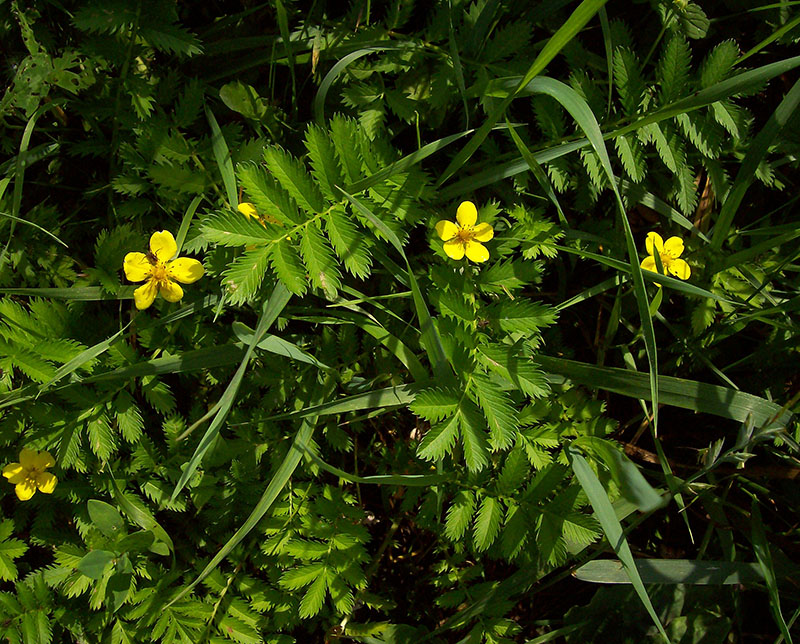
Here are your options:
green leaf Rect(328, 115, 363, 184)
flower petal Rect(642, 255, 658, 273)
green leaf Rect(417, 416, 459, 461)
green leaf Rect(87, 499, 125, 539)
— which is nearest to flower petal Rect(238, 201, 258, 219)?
green leaf Rect(328, 115, 363, 184)

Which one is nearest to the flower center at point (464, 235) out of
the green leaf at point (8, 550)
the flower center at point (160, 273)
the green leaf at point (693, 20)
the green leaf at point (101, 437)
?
the flower center at point (160, 273)

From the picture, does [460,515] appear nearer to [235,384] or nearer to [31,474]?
[235,384]

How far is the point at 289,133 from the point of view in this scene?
2410 mm

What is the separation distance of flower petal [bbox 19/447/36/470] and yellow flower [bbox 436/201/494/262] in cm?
156

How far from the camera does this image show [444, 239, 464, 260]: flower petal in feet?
6.64

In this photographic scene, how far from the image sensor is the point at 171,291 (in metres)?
2.01

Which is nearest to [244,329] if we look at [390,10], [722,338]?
[390,10]

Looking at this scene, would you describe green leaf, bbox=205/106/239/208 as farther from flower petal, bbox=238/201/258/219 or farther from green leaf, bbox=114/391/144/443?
green leaf, bbox=114/391/144/443

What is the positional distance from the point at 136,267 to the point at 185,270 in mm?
152

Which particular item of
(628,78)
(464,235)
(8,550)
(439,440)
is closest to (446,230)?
(464,235)

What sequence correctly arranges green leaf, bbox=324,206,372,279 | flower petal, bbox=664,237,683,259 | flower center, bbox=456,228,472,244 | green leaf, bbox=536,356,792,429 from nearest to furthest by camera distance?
A: 1. green leaf, bbox=324,206,372,279
2. flower center, bbox=456,228,472,244
3. green leaf, bbox=536,356,792,429
4. flower petal, bbox=664,237,683,259

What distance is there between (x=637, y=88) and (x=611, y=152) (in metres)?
0.36

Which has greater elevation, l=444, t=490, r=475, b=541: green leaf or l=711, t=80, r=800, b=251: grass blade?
l=711, t=80, r=800, b=251: grass blade

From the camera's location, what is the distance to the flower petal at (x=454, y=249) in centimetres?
203
